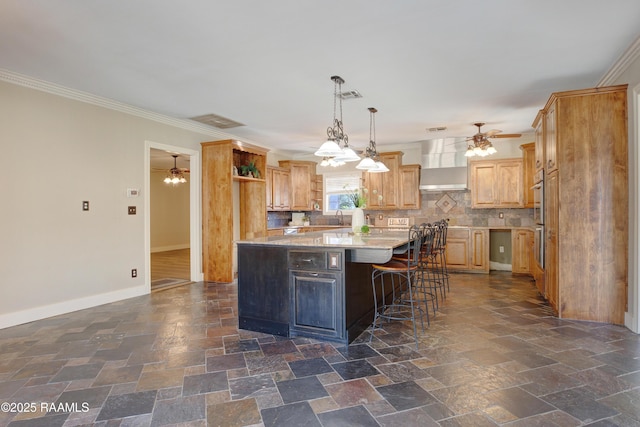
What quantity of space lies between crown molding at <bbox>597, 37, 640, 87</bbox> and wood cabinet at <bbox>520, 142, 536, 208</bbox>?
7.10 feet

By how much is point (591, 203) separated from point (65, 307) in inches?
230

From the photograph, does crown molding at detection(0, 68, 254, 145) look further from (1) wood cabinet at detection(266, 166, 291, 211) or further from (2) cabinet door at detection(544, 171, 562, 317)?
(2) cabinet door at detection(544, 171, 562, 317)

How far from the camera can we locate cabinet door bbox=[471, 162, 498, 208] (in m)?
6.37

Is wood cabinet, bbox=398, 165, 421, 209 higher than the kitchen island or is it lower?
higher

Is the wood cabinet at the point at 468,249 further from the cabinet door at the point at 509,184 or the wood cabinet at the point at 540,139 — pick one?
the wood cabinet at the point at 540,139

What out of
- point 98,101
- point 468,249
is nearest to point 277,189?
point 98,101

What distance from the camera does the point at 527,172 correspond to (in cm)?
603

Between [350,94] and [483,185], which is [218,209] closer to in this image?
[350,94]

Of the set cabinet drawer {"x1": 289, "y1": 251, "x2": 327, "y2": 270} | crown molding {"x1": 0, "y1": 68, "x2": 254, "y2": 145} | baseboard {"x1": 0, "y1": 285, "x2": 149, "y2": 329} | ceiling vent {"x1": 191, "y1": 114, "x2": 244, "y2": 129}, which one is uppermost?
ceiling vent {"x1": 191, "y1": 114, "x2": 244, "y2": 129}

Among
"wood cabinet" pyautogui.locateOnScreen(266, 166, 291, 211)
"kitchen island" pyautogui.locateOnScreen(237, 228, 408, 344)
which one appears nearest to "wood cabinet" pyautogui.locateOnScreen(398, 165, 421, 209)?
"wood cabinet" pyautogui.locateOnScreen(266, 166, 291, 211)

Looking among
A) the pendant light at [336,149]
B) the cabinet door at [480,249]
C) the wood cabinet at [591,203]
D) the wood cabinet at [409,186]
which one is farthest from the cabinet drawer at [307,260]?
the wood cabinet at [409,186]

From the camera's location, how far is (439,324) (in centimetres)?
340

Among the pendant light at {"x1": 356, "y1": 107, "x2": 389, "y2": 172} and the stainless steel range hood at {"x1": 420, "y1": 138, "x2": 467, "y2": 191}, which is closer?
the pendant light at {"x1": 356, "y1": 107, "x2": 389, "y2": 172}

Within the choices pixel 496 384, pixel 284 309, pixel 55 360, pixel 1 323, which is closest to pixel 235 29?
pixel 284 309
